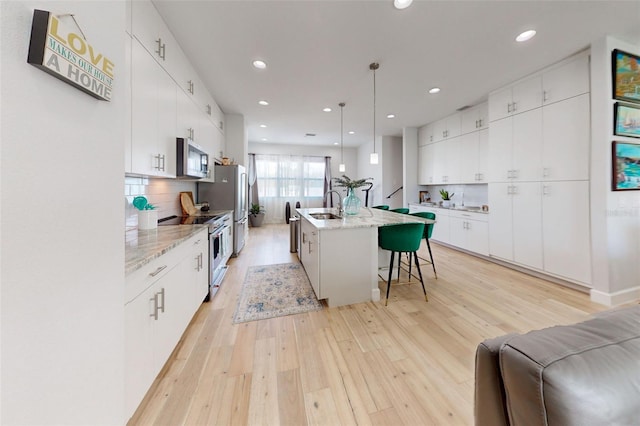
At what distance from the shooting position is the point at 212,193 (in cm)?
391

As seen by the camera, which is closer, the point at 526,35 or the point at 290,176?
the point at 526,35

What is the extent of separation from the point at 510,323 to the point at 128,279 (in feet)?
9.60

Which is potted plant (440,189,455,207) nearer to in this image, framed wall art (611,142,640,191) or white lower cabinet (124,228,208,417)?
framed wall art (611,142,640,191)

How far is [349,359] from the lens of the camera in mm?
1636

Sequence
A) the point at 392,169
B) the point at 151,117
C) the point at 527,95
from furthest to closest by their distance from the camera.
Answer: the point at 392,169, the point at 527,95, the point at 151,117

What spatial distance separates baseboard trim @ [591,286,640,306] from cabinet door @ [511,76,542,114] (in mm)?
2366

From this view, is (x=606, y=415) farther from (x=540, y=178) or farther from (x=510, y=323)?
(x=540, y=178)

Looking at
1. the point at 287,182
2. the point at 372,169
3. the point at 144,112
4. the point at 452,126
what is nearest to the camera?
the point at 144,112

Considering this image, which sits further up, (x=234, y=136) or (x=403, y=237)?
(x=234, y=136)

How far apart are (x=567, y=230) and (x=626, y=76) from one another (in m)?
1.72

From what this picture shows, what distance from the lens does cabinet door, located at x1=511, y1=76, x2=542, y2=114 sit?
117 inches

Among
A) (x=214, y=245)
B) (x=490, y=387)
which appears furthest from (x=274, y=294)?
(x=490, y=387)

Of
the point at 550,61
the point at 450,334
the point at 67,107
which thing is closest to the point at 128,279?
the point at 67,107

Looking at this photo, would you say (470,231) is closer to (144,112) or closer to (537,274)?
(537,274)
